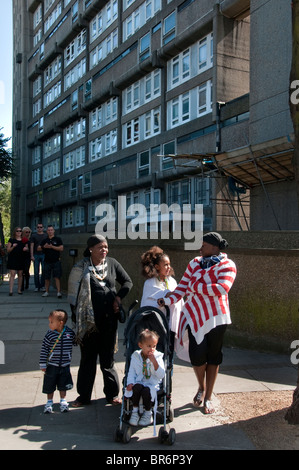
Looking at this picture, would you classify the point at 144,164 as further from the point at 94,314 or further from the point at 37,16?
the point at 37,16

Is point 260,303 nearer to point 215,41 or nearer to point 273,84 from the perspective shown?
point 273,84

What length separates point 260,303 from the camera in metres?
6.85

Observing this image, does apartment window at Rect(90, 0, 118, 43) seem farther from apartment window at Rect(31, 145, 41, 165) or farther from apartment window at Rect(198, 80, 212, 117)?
apartment window at Rect(31, 145, 41, 165)

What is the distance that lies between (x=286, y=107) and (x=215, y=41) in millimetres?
10273

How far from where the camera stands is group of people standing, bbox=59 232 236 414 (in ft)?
15.5

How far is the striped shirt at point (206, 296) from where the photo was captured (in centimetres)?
468

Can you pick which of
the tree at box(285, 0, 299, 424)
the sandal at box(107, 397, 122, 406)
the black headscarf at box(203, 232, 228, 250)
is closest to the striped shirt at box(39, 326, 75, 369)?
the sandal at box(107, 397, 122, 406)

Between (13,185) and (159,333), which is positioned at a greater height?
(13,185)

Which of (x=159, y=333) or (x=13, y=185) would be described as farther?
(x=13, y=185)

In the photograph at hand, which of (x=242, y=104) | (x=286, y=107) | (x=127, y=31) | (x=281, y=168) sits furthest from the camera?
(x=127, y=31)

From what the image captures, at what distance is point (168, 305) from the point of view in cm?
485

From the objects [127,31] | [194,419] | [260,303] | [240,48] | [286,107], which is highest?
[127,31]

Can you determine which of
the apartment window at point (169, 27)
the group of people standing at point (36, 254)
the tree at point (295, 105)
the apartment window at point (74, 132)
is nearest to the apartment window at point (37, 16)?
the apartment window at point (74, 132)

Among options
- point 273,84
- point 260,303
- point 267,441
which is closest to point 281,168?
point 273,84
